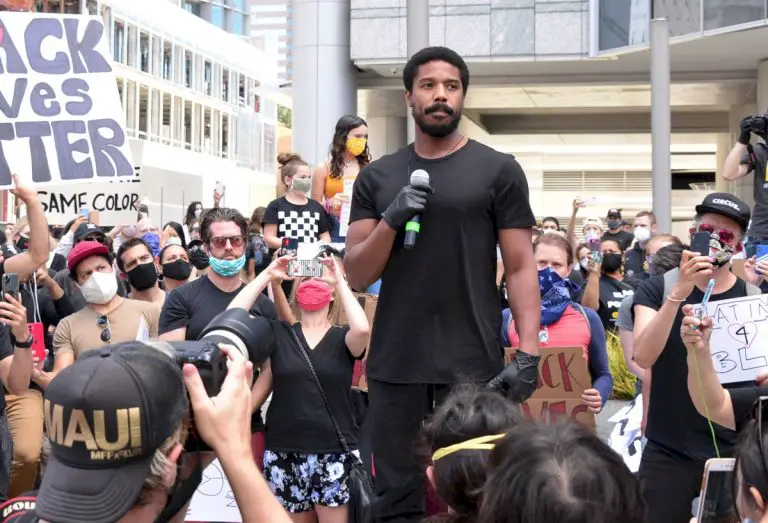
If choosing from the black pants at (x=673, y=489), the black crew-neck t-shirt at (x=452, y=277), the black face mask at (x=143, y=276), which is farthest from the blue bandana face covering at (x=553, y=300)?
the black face mask at (x=143, y=276)

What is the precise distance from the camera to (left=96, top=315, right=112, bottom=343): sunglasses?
7.36 m

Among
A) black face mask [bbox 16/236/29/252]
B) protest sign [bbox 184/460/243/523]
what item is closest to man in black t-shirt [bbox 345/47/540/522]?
protest sign [bbox 184/460/243/523]

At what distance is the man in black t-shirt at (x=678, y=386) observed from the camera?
5.22 m

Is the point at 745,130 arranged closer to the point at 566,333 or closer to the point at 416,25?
the point at 566,333

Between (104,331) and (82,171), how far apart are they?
2.02 m

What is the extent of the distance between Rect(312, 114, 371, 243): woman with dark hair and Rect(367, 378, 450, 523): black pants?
4.58 m

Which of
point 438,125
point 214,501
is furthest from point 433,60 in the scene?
point 214,501

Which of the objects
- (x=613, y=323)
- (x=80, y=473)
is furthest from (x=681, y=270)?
(x=613, y=323)

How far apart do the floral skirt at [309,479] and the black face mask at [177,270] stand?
119 inches

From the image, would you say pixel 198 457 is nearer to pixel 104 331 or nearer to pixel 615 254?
pixel 104 331

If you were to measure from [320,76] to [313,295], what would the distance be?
19125 mm

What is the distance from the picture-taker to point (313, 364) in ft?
22.2

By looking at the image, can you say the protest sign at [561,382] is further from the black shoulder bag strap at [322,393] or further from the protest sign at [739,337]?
the protest sign at [739,337]

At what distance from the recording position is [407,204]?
436cm
